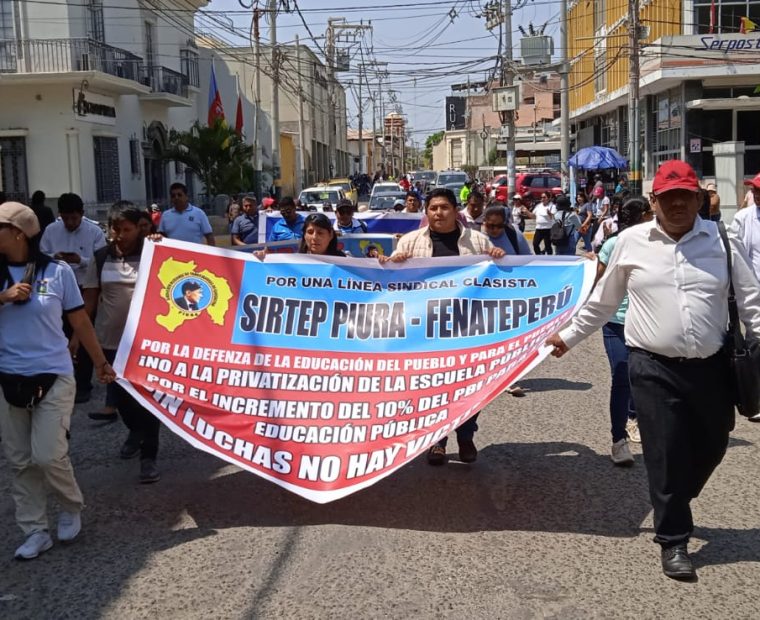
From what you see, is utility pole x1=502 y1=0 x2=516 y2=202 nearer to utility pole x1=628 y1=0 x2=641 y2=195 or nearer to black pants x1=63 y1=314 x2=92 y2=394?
utility pole x1=628 y1=0 x2=641 y2=195

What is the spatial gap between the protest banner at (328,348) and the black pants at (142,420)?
24.2 inches

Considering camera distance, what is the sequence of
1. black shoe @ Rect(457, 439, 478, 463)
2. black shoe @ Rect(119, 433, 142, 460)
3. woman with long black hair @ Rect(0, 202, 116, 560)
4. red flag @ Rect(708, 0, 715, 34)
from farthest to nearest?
1. red flag @ Rect(708, 0, 715, 34)
2. black shoe @ Rect(119, 433, 142, 460)
3. black shoe @ Rect(457, 439, 478, 463)
4. woman with long black hair @ Rect(0, 202, 116, 560)

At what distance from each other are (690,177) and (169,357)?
3.19m

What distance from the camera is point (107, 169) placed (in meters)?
29.6

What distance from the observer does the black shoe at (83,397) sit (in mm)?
8727

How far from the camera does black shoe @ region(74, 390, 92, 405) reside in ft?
28.6

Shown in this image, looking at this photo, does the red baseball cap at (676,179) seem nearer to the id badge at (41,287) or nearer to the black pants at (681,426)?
the black pants at (681,426)

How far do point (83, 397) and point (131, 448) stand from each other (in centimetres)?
214

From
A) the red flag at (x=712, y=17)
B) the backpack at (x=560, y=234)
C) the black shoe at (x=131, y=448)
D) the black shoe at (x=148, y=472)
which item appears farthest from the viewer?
the red flag at (x=712, y=17)

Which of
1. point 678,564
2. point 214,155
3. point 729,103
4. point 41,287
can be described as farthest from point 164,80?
point 678,564

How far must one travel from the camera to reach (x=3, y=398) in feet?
16.5

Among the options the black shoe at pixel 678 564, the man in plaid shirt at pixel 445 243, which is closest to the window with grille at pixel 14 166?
the man in plaid shirt at pixel 445 243

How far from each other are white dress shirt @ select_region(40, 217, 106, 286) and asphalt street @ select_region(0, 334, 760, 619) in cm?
240

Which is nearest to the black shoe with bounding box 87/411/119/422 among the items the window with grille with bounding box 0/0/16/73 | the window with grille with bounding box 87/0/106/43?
the window with grille with bounding box 0/0/16/73
